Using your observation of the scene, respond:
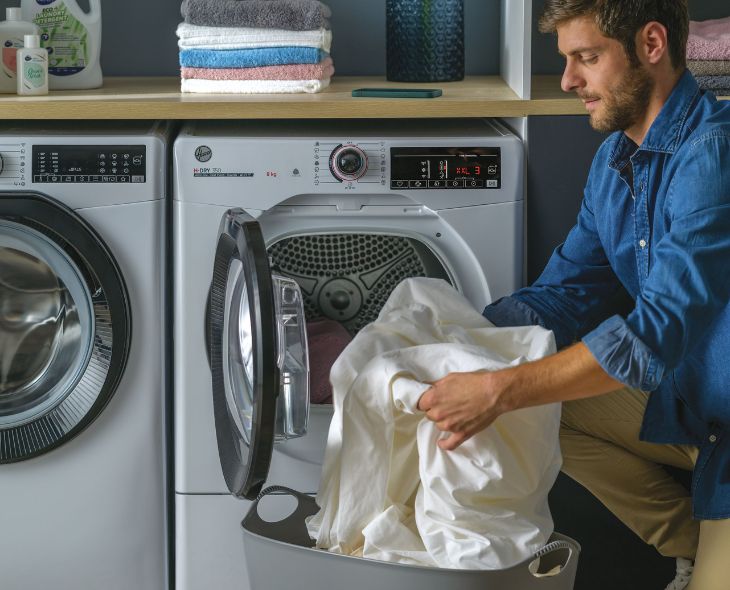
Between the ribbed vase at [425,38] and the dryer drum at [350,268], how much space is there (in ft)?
1.57

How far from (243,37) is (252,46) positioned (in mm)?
24

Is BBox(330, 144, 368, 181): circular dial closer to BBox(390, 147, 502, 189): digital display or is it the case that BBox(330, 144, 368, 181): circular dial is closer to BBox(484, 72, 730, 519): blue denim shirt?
BBox(390, 147, 502, 189): digital display

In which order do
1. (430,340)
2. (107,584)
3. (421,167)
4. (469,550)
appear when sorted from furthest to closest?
(107,584) < (421,167) < (430,340) < (469,550)

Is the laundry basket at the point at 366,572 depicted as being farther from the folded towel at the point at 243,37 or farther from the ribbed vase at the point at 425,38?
the ribbed vase at the point at 425,38

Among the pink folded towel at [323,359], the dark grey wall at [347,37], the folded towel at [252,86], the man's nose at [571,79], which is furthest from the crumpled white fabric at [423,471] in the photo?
the dark grey wall at [347,37]

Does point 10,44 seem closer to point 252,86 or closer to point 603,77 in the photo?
point 252,86

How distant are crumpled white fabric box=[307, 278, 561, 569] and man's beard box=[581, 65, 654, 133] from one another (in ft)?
1.10

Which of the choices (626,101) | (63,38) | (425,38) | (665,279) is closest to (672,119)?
(626,101)

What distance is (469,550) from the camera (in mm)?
1429

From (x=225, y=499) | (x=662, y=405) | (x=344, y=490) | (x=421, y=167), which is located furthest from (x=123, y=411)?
(x=662, y=405)

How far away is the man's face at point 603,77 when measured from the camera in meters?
1.53

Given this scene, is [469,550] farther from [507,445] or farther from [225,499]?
[225,499]

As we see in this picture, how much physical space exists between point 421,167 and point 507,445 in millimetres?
574

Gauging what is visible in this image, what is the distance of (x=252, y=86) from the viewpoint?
1998 mm
